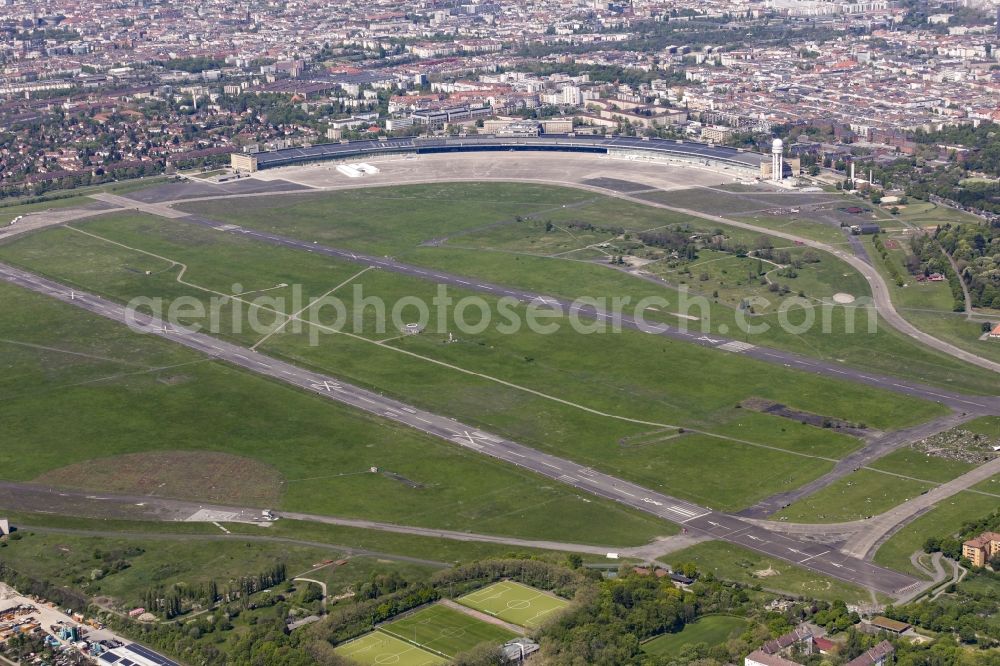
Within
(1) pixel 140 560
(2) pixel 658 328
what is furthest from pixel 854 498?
(1) pixel 140 560

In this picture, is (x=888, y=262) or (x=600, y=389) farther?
(x=888, y=262)

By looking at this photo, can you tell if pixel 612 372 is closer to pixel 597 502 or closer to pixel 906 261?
pixel 597 502

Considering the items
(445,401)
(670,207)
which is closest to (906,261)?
(670,207)

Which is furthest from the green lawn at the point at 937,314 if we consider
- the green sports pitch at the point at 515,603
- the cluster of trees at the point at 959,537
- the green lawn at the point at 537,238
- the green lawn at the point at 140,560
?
the green lawn at the point at 140,560

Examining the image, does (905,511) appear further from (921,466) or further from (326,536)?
(326,536)

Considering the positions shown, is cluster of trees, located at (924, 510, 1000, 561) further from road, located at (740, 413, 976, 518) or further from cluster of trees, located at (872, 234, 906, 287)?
cluster of trees, located at (872, 234, 906, 287)

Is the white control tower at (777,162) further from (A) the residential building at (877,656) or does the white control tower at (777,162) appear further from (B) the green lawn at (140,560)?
(A) the residential building at (877,656)

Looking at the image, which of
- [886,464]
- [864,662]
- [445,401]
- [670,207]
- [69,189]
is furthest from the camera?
[69,189]
